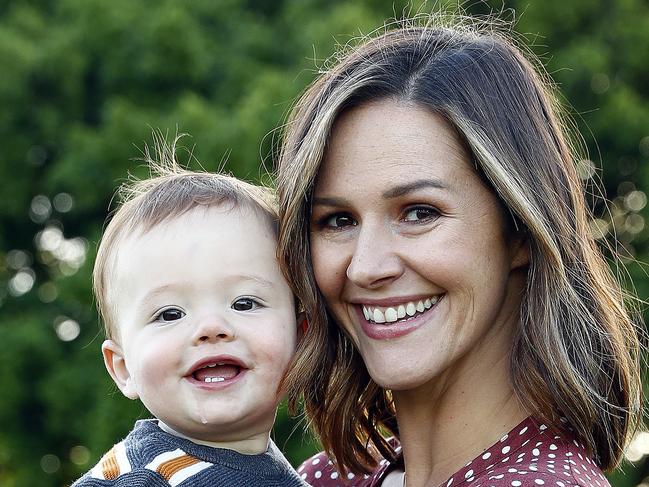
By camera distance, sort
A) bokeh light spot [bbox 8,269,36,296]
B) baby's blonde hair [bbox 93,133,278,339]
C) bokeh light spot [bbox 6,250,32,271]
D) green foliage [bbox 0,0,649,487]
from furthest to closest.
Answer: bokeh light spot [bbox 6,250,32,271], bokeh light spot [bbox 8,269,36,296], green foliage [bbox 0,0,649,487], baby's blonde hair [bbox 93,133,278,339]

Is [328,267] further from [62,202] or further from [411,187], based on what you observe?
[62,202]

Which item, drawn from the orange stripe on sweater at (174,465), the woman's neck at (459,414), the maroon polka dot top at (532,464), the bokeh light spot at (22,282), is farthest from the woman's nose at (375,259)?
the bokeh light spot at (22,282)

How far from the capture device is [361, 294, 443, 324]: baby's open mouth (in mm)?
2959

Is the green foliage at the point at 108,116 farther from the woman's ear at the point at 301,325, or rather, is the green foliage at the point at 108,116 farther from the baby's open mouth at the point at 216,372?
the baby's open mouth at the point at 216,372

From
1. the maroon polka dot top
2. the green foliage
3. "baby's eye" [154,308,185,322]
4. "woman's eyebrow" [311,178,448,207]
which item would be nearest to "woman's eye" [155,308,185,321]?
"baby's eye" [154,308,185,322]

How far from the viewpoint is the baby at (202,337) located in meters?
2.91

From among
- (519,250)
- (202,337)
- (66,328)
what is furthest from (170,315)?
(66,328)

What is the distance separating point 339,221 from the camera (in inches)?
120

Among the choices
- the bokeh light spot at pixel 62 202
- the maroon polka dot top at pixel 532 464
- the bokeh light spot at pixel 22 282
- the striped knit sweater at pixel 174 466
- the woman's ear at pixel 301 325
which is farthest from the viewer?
the bokeh light spot at pixel 22 282

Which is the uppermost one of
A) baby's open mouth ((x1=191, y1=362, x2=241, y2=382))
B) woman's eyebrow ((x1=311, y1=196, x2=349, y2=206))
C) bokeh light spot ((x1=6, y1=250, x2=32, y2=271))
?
woman's eyebrow ((x1=311, y1=196, x2=349, y2=206))

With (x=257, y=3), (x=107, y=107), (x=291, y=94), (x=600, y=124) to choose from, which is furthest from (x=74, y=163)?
(x=600, y=124)

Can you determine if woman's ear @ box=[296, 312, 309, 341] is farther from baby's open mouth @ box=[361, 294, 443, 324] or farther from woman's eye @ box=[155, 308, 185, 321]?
woman's eye @ box=[155, 308, 185, 321]

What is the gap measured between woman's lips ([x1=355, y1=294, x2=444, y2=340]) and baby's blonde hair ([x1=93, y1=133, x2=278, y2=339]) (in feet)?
1.27

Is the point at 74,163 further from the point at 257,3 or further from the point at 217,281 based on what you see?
the point at 217,281
